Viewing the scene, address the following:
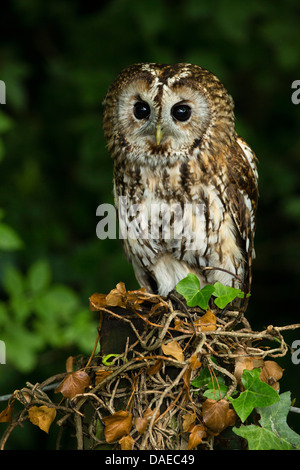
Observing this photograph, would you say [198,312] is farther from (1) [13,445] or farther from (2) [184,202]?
(1) [13,445]

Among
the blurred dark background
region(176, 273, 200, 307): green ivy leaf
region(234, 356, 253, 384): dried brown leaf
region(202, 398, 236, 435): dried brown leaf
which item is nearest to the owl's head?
region(176, 273, 200, 307): green ivy leaf

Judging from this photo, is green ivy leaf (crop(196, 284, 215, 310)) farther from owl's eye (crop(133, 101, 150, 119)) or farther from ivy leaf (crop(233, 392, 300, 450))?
owl's eye (crop(133, 101, 150, 119))

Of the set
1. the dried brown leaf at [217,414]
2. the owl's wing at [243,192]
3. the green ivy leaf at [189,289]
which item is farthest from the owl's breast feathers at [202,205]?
the dried brown leaf at [217,414]

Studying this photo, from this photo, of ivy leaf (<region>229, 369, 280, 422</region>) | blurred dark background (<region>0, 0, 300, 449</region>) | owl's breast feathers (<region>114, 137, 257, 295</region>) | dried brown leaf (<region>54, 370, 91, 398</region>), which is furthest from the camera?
blurred dark background (<region>0, 0, 300, 449</region>)

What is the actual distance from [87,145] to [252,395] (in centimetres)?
233

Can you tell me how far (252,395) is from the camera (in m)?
1.50

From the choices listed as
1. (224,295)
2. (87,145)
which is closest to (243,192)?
(224,295)

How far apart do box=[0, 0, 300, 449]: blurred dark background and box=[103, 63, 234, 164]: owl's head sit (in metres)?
0.82

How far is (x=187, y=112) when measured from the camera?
2.24 m

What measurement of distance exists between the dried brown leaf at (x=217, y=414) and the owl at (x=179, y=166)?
854 mm

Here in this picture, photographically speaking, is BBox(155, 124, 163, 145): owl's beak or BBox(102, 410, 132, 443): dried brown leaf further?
BBox(155, 124, 163, 145): owl's beak

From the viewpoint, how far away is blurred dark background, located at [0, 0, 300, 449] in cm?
315

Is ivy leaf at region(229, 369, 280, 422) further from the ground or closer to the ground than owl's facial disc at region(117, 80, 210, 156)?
closer to the ground

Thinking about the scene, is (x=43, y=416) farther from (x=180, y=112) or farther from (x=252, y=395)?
(x=180, y=112)
